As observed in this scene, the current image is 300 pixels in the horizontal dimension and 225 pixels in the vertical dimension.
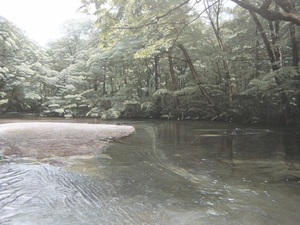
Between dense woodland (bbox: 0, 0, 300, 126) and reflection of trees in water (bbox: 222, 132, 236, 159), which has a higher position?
dense woodland (bbox: 0, 0, 300, 126)

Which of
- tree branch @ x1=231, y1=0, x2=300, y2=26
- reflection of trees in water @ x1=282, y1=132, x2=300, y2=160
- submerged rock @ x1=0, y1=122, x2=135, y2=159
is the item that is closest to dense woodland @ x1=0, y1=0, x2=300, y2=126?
tree branch @ x1=231, y1=0, x2=300, y2=26

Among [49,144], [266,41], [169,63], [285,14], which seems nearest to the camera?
[285,14]

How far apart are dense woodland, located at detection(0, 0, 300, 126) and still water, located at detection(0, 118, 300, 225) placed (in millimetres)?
3107

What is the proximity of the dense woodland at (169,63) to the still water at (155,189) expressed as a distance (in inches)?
122

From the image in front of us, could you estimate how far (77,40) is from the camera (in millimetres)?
25641

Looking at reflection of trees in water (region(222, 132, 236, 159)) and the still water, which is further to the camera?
reflection of trees in water (region(222, 132, 236, 159))

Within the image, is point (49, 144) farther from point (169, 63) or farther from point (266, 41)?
point (169, 63)

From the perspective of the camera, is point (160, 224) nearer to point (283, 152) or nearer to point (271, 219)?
point (271, 219)

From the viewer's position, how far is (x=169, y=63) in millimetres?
17891

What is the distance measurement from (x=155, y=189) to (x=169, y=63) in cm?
1484

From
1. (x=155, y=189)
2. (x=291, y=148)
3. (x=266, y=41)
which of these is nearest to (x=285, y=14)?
(x=291, y=148)

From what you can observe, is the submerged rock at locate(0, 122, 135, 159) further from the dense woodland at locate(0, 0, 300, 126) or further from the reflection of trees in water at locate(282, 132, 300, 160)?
the reflection of trees in water at locate(282, 132, 300, 160)

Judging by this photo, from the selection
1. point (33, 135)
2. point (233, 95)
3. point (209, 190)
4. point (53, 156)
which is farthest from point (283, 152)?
point (233, 95)

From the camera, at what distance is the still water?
2.89 m
